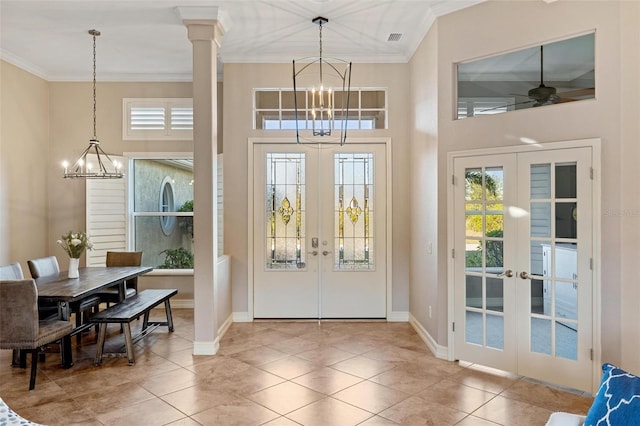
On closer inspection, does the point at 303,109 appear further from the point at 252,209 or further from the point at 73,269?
the point at 73,269

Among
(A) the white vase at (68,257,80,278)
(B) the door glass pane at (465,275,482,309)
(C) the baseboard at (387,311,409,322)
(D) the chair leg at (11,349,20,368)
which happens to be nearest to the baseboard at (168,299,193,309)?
(A) the white vase at (68,257,80,278)

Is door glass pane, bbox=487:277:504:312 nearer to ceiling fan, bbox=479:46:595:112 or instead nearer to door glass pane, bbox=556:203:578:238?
door glass pane, bbox=556:203:578:238

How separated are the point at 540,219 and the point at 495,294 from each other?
2.56ft

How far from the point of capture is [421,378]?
3.55 meters

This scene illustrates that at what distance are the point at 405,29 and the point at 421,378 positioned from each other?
3.65m

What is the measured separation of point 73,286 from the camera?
13.1 feet

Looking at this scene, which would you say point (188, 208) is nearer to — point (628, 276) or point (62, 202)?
point (62, 202)

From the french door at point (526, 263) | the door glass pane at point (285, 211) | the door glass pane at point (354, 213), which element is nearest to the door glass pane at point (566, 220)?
the french door at point (526, 263)

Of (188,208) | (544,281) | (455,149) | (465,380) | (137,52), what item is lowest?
(465,380)

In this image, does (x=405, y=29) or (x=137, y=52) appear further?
(x=137, y=52)

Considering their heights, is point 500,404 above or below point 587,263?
below

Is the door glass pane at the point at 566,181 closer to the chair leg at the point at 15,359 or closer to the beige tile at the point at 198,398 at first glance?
the beige tile at the point at 198,398

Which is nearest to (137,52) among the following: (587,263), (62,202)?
(62,202)

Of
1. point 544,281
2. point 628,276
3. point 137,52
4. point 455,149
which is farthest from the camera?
point 137,52
